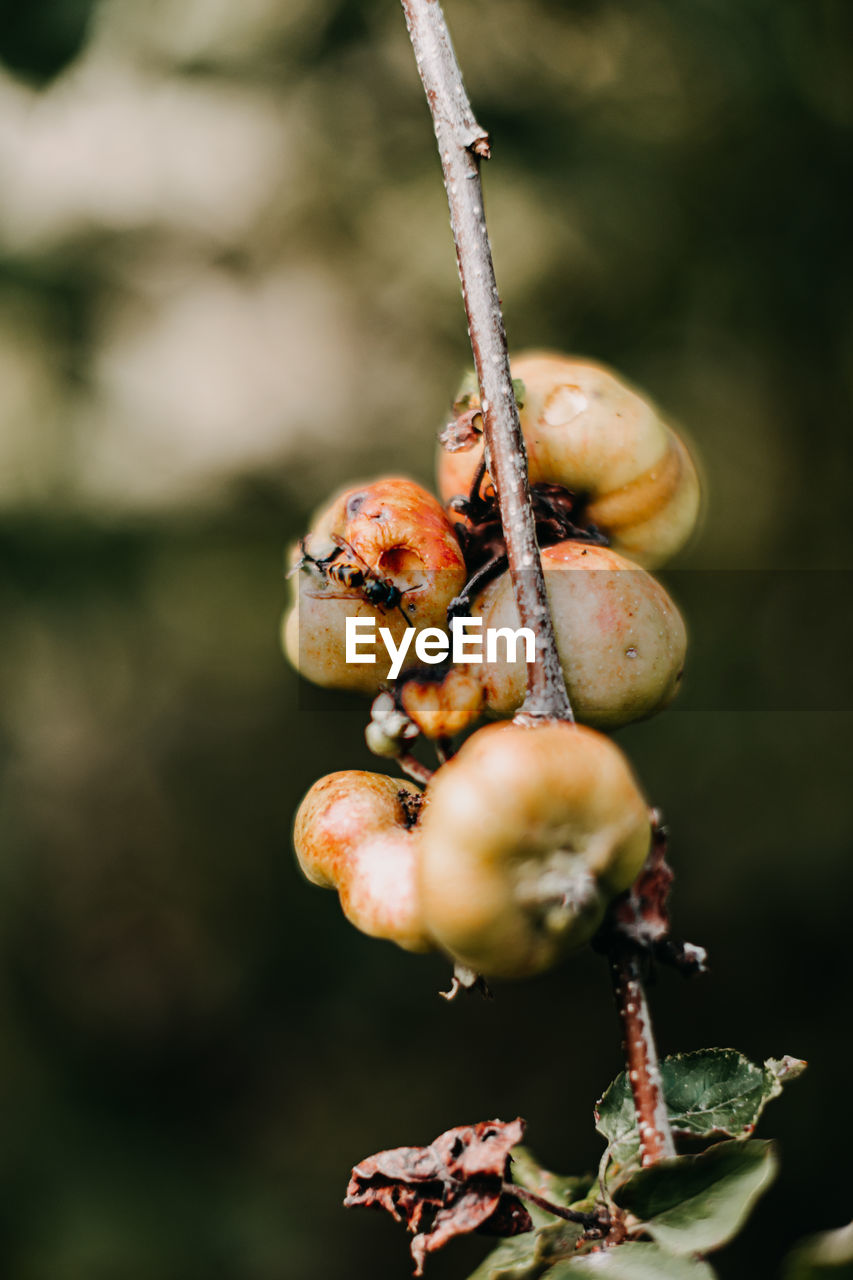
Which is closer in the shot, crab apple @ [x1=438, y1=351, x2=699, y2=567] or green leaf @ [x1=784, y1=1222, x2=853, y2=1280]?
green leaf @ [x1=784, y1=1222, x2=853, y2=1280]

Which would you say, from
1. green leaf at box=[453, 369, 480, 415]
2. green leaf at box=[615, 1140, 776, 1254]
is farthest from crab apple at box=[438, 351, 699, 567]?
green leaf at box=[615, 1140, 776, 1254]

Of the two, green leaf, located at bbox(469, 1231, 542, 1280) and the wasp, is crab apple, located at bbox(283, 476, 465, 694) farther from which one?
green leaf, located at bbox(469, 1231, 542, 1280)

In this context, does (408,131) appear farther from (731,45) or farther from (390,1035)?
(390,1035)

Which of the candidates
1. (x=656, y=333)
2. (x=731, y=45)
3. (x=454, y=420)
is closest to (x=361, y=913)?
(x=454, y=420)

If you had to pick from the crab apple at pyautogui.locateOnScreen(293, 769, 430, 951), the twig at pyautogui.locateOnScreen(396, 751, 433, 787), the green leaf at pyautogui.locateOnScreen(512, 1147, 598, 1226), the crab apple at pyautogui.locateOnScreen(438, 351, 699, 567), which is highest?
the crab apple at pyautogui.locateOnScreen(438, 351, 699, 567)

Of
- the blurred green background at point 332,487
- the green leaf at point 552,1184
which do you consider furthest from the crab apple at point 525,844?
the blurred green background at point 332,487

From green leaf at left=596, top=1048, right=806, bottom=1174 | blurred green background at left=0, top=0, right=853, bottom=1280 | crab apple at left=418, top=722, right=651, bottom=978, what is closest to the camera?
crab apple at left=418, top=722, right=651, bottom=978

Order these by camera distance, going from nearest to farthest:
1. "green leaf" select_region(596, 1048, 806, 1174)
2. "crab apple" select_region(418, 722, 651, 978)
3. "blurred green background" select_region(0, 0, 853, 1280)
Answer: "crab apple" select_region(418, 722, 651, 978)
"green leaf" select_region(596, 1048, 806, 1174)
"blurred green background" select_region(0, 0, 853, 1280)
